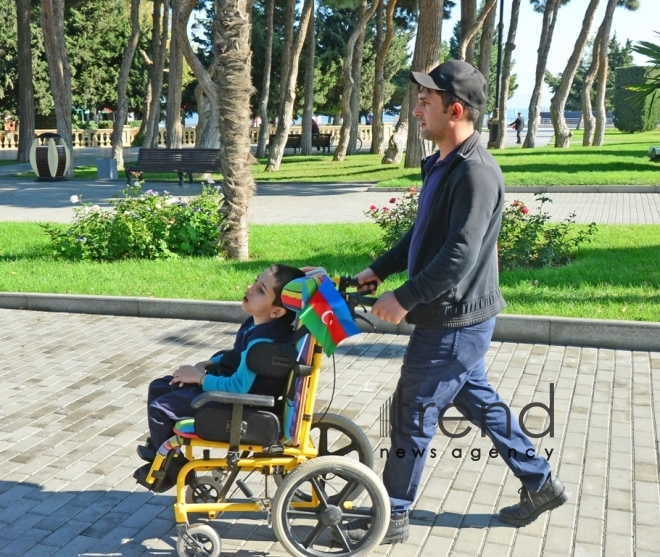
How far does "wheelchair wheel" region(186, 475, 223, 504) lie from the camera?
12.2 feet

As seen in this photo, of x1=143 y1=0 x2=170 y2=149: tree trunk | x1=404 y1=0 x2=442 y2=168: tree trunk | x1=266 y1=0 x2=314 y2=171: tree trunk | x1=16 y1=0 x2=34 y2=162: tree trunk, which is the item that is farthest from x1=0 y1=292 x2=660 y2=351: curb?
x1=143 y1=0 x2=170 y2=149: tree trunk

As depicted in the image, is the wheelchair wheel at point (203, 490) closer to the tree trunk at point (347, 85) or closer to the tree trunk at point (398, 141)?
the tree trunk at point (398, 141)

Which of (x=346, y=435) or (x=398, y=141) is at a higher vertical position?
(x=398, y=141)

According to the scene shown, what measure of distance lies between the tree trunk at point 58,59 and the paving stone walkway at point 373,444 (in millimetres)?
18299

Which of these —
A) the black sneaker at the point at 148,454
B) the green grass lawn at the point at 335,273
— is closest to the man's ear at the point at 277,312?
the black sneaker at the point at 148,454

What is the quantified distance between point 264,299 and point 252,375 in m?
0.31

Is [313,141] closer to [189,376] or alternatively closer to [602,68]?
[602,68]

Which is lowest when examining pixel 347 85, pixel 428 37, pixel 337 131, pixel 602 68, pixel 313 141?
pixel 313 141

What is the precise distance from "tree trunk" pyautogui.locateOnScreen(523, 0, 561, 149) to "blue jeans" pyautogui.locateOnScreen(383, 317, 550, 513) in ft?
107

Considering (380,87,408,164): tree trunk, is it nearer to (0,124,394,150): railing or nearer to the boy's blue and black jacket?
(0,124,394,150): railing

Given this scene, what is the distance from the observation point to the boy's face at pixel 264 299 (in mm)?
3424

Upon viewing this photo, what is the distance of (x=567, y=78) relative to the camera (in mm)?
30828

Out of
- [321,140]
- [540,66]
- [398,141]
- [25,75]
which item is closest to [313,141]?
[321,140]

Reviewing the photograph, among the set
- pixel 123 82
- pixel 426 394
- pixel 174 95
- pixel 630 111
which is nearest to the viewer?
pixel 426 394
